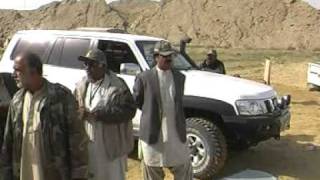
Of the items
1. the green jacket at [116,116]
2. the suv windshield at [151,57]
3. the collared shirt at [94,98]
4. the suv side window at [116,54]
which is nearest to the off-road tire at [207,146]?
the suv windshield at [151,57]

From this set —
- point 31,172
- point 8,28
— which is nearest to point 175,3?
point 8,28

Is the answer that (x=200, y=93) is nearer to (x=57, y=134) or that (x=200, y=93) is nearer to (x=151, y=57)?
(x=151, y=57)

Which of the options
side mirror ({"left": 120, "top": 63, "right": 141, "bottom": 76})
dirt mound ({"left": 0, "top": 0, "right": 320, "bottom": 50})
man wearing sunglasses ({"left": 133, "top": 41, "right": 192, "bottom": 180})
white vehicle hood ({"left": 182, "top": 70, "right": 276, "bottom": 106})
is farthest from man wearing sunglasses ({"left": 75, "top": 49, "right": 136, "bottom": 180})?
dirt mound ({"left": 0, "top": 0, "right": 320, "bottom": 50})

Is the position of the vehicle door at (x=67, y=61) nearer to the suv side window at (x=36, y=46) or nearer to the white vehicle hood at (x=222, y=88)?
the suv side window at (x=36, y=46)

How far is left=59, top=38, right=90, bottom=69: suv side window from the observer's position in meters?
7.69

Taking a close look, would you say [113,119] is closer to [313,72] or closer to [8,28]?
[313,72]

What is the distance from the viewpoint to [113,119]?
4.50 metres

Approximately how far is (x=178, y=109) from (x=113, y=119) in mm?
812

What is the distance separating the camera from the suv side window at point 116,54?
7484mm

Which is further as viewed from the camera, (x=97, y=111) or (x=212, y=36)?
(x=212, y=36)

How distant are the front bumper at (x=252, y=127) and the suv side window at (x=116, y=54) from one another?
4.88 ft

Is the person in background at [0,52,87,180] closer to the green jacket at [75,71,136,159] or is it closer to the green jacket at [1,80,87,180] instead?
the green jacket at [1,80,87,180]

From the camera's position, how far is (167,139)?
516cm

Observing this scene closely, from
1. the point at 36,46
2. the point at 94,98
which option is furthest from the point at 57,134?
the point at 36,46
